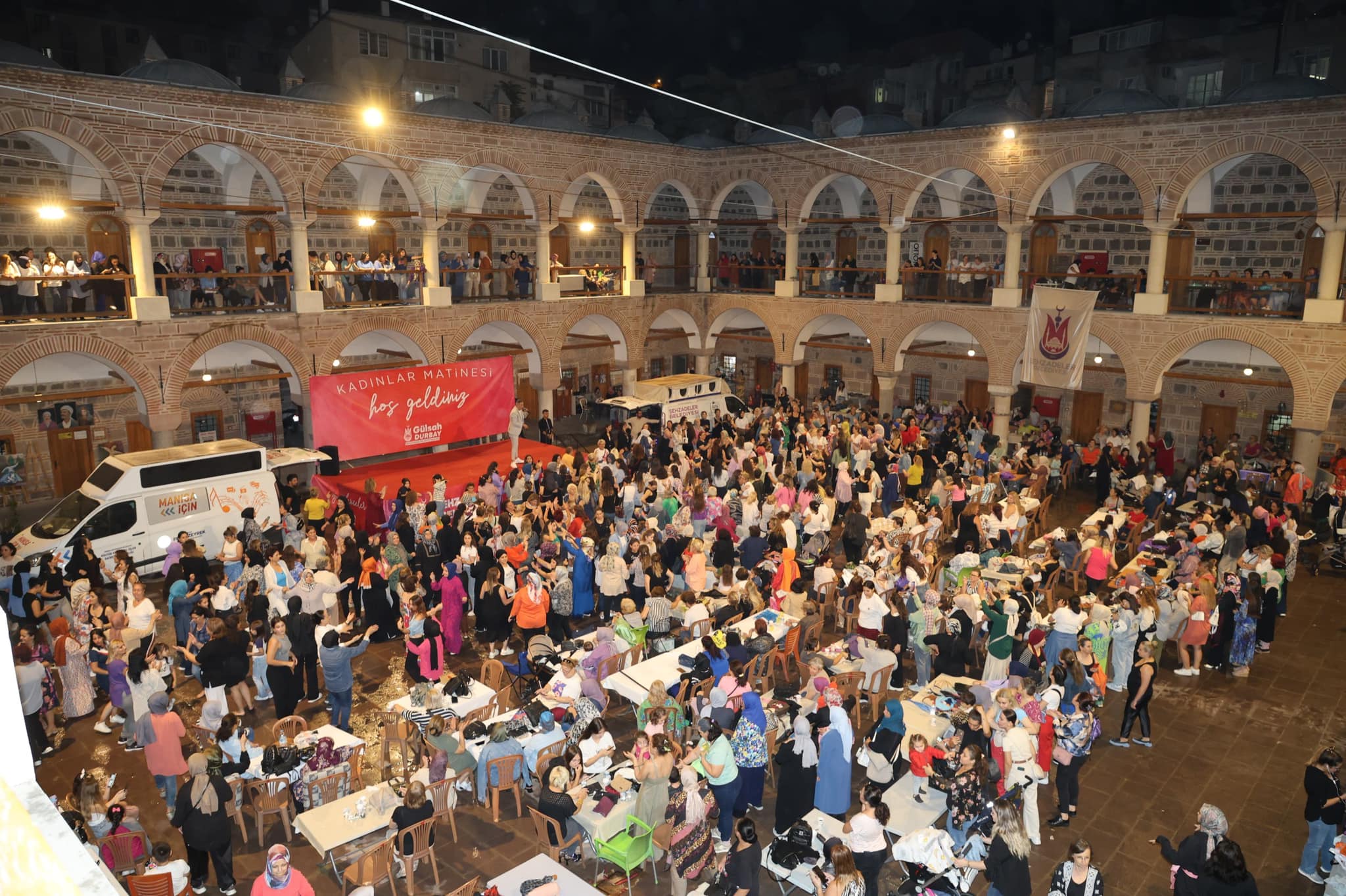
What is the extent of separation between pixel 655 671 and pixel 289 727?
11.6 ft

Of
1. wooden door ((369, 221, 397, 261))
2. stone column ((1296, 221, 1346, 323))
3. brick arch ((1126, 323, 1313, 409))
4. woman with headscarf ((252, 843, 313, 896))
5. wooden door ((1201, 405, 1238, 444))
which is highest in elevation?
wooden door ((369, 221, 397, 261))

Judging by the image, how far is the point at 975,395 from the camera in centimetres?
2527

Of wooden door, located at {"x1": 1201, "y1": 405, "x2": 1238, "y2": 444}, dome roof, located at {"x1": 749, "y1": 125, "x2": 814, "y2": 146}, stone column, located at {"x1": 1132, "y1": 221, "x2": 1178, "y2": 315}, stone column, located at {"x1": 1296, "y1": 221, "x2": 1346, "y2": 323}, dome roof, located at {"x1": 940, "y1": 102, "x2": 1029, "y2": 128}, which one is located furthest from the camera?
dome roof, located at {"x1": 749, "y1": 125, "x2": 814, "y2": 146}

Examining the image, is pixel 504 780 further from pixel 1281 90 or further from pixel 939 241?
pixel 939 241

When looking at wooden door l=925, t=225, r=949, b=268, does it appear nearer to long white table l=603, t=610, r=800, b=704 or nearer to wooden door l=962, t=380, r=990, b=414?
wooden door l=962, t=380, r=990, b=414

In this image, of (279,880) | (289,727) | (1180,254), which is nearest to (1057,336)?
(1180,254)

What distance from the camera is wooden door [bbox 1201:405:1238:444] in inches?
829

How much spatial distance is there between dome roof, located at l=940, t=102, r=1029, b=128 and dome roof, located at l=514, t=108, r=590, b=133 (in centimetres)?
891

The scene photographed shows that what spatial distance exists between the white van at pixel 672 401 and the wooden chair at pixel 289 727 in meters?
12.0

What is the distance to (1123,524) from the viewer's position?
14.6m

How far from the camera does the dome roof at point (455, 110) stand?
806 inches

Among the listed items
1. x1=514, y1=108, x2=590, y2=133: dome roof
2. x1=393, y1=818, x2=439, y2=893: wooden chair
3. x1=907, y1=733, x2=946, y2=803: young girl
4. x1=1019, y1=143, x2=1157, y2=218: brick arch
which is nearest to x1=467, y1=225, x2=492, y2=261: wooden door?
x1=514, y1=108, x2=590, y2=133: dome roof

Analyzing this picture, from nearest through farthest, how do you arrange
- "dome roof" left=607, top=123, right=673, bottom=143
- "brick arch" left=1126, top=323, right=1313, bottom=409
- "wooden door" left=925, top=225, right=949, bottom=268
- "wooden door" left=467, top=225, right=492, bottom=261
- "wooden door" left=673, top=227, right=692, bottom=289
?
1. "brick arch" left=1126, top=323, right=1313, bottom=409
2. "dome roof" left=607, top=123, right=673, bottom=143
3. "wooden door" left=467, top=225, right=492, bottom=261
4. "wooden door" left=925, top=225, right=949, bottom=268
5. "wooden door" left=673, top=227, right=692, bottom=289

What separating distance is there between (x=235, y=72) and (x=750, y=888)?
32516 millimetres
